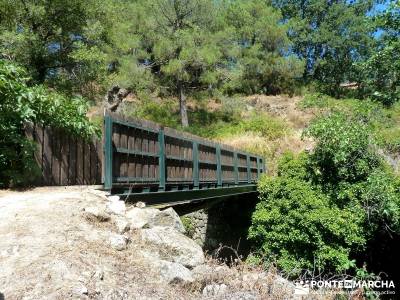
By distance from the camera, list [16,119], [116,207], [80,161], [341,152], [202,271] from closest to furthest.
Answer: [202,271], [116,207], [16,119], [80,161], [341,152]

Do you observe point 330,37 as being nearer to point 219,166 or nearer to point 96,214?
point 219,166

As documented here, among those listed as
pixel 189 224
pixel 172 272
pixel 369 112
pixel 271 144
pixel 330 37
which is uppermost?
pixel 330 37

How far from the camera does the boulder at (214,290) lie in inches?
168

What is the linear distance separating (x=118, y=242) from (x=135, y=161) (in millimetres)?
2491

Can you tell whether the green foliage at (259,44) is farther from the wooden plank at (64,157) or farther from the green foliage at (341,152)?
the wooden plank at (64,157)

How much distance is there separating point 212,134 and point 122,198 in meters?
19.9

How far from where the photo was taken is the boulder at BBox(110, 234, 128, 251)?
4.69 m

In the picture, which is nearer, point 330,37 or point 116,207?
point 116,207

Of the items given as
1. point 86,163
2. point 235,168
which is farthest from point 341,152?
point 86,163

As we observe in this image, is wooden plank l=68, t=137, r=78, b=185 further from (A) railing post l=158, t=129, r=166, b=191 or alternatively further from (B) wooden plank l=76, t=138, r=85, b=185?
(A) railing post l=158, t=129, r=166, b=191

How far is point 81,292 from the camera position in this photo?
141 inches

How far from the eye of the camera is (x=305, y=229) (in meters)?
11.6

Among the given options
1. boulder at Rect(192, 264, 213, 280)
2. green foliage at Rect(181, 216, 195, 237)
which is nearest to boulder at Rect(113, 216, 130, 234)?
boulder at Rect(192, 264, 213, 280)

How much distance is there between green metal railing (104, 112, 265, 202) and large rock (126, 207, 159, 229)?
0.52 metres
